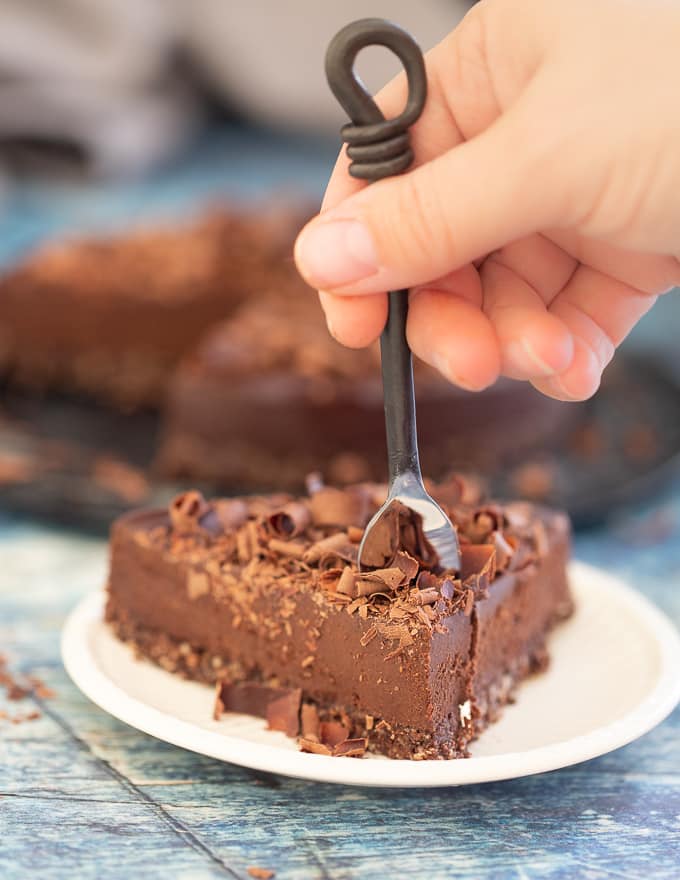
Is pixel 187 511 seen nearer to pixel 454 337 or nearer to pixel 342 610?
pixel 342 610

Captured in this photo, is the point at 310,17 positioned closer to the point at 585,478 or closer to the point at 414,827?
the point at 585,478

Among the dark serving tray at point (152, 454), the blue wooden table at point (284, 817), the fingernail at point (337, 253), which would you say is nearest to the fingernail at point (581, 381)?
the fingernail at point (337, 253)

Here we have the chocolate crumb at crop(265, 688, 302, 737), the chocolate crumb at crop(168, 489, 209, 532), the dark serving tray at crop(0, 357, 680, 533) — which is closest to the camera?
the chocolate crumb at crop(265, 688, 302, 737)

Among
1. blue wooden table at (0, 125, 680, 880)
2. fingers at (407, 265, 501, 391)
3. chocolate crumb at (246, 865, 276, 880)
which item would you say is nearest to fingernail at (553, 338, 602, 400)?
fingers at (407, 265, 501, 391)

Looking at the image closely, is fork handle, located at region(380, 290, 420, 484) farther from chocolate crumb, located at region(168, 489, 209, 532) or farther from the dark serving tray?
the dark serving tray

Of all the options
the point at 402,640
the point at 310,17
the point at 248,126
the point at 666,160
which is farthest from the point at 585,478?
the point at 248,126

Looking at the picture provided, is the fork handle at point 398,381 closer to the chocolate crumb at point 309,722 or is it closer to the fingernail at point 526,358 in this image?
the fingernail at point 526,358
